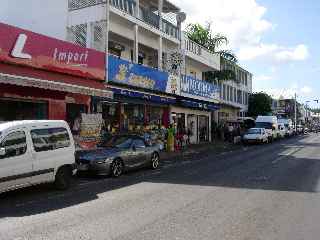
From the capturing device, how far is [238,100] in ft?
214

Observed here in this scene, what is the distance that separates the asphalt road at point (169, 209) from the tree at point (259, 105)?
55.3 metres

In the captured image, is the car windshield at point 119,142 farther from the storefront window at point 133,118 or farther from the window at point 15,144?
the storefront window at point 133,118

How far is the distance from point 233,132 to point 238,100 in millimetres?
20060

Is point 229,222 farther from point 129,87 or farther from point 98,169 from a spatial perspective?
point 129,87

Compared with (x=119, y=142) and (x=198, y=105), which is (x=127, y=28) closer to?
(x=198, y=105)

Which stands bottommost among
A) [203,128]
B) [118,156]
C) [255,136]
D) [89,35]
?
[118,156]

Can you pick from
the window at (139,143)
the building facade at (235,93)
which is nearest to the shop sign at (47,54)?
the window at (139,143)

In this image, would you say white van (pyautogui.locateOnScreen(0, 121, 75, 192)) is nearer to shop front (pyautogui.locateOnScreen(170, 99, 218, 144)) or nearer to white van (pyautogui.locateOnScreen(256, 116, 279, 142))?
shop front (pyautogui.locateOnScreen(170, 99, 218, 144))

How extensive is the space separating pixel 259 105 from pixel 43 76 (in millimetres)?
54543

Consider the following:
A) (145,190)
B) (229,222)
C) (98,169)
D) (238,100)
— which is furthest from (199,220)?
(238,100)

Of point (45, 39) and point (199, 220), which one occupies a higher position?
point (45, 39)

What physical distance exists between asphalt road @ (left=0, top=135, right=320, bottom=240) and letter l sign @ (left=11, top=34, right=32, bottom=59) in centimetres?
632

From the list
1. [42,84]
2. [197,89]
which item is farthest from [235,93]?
[42,84]

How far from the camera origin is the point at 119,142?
1777 cm
